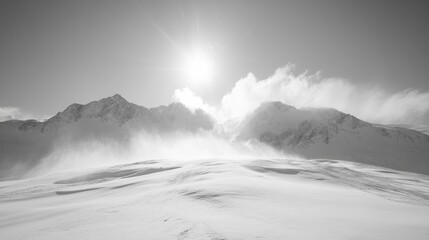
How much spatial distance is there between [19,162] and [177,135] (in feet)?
316

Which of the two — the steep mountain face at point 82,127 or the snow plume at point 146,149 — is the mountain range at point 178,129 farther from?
the snow plume at point 146,149

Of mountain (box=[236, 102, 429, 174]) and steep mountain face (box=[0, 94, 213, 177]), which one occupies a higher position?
steep mountain face (box=[0, 94, 213, 177])

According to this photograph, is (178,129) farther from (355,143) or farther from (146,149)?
(355,143)

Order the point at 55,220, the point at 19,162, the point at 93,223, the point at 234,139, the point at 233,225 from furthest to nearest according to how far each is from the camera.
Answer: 1. the point at 234,139
2. the point at 19,162
3. the point at 55,220
4. the point at 93,223
5. the point at 233,225

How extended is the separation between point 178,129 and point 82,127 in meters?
71.5

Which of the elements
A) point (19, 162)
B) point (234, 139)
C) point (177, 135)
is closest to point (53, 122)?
point (19, 162)

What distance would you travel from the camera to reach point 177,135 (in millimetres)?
176375

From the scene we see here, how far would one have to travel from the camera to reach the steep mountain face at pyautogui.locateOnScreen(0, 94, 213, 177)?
132 m

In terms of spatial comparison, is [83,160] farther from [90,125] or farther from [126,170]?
[126,170]

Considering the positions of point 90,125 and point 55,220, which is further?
point 90,125

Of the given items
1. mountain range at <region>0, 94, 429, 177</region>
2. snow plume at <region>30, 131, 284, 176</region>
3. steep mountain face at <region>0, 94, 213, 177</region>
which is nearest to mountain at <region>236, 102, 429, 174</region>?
mountain range at <region>0, 94, 429, 177</region>

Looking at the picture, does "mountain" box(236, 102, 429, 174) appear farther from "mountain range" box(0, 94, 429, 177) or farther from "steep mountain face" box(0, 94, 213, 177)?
"steep mountain face" box(0, 94, 213, 177)

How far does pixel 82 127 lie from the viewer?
16350 centimetres

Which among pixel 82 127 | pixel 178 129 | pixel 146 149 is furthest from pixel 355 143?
pixel 82 127
